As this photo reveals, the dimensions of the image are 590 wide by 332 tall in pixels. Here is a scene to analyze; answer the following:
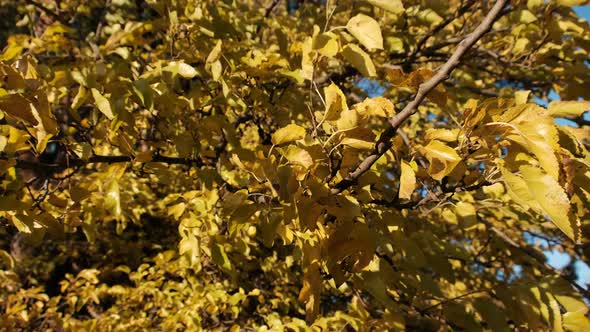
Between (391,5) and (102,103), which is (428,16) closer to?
(391,5)

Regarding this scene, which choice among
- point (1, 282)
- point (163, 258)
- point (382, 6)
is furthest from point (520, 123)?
point (1, 282)

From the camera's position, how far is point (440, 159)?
988mm

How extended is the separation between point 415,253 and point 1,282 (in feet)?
13.6

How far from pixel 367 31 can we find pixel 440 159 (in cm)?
44

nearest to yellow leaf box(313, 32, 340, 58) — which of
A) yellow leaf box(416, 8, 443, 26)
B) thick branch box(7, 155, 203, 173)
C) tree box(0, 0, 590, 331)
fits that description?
tree box(0, 0, 590, 331)

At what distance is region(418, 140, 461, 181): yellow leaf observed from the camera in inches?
38.3

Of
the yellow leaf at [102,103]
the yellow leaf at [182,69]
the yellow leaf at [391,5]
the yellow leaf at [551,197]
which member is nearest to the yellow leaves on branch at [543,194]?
the yellow leaf at [551,197]

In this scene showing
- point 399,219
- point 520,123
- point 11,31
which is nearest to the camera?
point 520,123

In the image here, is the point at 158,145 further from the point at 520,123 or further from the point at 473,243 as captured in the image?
the point at 473,243

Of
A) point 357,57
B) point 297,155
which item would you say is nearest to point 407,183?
point 297,155

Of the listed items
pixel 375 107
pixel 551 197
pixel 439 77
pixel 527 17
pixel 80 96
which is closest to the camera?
pixel 551 197

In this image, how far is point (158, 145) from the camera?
6.79 feet

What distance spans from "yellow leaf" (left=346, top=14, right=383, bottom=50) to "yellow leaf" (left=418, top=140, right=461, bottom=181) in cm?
33

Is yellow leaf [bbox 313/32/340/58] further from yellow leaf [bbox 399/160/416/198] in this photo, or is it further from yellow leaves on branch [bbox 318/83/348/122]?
yellow leaf [bbox 399/160/416/198]
